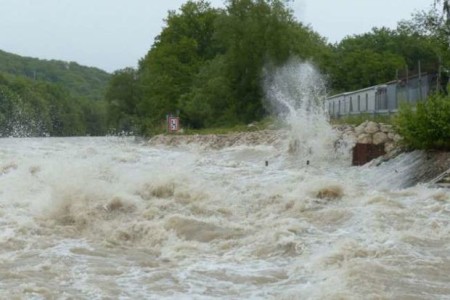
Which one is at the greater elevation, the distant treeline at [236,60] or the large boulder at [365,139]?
the distant treeline at [236,60]

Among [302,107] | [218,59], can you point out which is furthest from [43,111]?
[302,107]

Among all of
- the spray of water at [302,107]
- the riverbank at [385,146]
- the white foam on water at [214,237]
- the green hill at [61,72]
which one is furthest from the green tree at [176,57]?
the green hill at [61,72]

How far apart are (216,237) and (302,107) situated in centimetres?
2356

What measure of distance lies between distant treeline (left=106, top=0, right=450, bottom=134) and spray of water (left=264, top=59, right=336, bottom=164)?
0.93 meters

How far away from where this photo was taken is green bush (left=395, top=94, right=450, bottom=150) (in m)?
15.8

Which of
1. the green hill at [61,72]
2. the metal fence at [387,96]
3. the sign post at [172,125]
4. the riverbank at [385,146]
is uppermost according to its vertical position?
the green hill at [61,72]

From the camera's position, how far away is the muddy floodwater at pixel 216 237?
21.9 feet

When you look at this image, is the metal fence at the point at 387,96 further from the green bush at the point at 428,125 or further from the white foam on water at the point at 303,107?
the green bush at the point at 428,125

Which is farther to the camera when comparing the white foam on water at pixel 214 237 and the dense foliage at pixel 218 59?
the dense foliage at pixel 218 59

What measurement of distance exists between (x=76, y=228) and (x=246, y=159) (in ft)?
49.9

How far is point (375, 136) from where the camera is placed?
20672mm

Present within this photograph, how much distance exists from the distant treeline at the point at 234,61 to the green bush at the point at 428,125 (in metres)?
11.2

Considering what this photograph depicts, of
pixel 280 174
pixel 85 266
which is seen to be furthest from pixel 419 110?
pixel 85 266

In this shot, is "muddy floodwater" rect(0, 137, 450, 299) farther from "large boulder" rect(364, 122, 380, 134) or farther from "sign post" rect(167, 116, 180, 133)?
"sign post" rect(167, 116, 180, 133)
